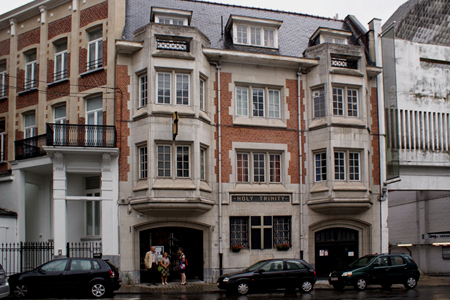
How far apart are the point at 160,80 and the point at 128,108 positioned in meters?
1.93

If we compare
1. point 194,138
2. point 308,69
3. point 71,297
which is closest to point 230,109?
point 194,138

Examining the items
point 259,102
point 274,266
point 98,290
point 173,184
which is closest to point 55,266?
point 98,290

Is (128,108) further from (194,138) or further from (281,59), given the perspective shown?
(281,59)

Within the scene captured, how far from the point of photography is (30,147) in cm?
2512

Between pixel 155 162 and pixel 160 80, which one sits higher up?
pixel 160 80

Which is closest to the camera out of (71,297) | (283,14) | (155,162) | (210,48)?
(71,297)

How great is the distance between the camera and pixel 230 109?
2564 centimetres

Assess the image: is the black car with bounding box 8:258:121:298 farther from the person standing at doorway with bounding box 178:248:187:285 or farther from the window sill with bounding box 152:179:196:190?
the window sill with bounding box 152:179:196:190

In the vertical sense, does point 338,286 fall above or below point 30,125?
below

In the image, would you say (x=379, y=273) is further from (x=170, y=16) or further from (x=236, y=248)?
(x=170, y=16)

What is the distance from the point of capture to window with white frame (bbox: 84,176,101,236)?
25031 mm

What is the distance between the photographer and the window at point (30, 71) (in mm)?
27297

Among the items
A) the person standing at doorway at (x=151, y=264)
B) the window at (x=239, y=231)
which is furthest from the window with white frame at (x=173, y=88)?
the person standing at doorway at (x=151, y=264)

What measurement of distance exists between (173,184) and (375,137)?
36.5ft
